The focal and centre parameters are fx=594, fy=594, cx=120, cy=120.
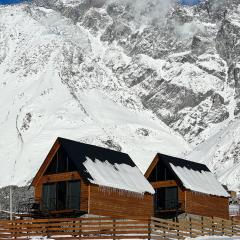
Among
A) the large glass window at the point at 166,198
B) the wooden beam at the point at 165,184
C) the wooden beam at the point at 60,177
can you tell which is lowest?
the large glass window at the point at 166,198

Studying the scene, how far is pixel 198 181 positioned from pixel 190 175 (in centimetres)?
125

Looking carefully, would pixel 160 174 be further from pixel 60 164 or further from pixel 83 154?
pixel 60 164

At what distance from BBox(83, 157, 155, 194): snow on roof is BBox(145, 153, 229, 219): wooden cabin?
4875 millimetres

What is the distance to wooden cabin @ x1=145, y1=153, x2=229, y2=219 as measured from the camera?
194ft

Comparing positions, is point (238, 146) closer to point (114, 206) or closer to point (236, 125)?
point (236, 125)

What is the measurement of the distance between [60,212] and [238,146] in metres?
88.2

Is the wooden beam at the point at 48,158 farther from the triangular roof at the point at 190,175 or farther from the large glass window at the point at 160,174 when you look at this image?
the large glass window at the point at 160,174

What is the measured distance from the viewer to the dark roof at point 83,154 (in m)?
49.8

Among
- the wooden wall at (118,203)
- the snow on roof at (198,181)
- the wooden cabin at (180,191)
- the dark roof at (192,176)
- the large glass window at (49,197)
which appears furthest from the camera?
the snow on roof at (198,181)

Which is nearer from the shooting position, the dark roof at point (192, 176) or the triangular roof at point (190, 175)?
the dark roof at point (192, 176)

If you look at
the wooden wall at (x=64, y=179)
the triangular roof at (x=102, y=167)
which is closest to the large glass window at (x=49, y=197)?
the wooden wall at (x=64, y=179)

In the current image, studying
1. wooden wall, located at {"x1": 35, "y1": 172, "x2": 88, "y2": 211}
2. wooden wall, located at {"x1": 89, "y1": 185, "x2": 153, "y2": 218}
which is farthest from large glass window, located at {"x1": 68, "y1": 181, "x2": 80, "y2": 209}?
wooden wall, located at {"x1": 89, "y1": 185, "x2": 153, "y2": 218}

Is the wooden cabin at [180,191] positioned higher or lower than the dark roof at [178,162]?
lower

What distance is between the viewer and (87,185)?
49.3m
